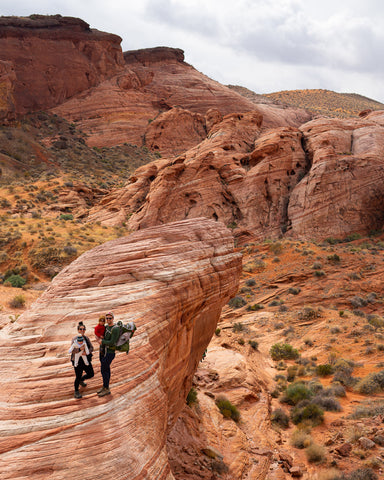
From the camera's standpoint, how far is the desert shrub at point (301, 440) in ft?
34.1

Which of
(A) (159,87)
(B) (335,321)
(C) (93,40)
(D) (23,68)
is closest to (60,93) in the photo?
(D) (23,68)

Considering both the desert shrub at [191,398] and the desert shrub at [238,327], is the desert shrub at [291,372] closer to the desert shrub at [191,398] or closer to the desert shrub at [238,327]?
the desert shrub at [238,327]

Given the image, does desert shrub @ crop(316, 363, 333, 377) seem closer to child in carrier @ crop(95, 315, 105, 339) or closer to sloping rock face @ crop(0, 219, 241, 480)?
sloping rock face @ crop(0, 219, 241, 480)

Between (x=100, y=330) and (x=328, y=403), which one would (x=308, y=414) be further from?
(x=100, y=330)

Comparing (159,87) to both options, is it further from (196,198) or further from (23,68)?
(196,198)

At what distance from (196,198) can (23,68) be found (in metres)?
49.4

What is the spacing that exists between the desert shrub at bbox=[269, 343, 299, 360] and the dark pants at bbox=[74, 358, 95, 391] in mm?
15175

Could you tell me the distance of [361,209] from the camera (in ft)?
109

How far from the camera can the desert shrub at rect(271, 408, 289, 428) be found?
12.2m

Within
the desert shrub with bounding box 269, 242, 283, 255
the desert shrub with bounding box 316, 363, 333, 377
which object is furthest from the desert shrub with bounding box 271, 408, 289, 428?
the desert shrub with bounding box 269, 242, 283, 255

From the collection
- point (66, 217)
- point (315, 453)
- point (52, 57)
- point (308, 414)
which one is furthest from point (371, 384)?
point (52, 57)

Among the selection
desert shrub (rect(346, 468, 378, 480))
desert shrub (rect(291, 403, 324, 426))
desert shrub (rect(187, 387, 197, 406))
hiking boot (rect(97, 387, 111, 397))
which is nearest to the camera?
hiking boot (rect(97, 387, 111, 397))

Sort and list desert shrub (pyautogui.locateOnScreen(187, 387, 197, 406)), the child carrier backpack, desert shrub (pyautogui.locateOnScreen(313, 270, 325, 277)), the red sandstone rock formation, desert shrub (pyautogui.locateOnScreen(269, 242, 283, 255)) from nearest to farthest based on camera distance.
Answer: the child carrier backpack < desert shrub (pyautogui.locateOnScreen(187, 387, 197, 406)) < desert shrub (pyautogui.locateOnScreen(313, 270, 325, 277)) < desert shrub (pyautogui.locateOnScreen(269, 242, 283, 255)) < the red sandstone rock formation

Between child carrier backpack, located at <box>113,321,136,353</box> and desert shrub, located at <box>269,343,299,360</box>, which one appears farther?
desert shrub, located at <box>269,343,299,360</box>
